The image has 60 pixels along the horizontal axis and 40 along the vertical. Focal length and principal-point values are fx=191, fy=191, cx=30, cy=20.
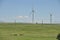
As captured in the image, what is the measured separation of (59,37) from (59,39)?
0.44m

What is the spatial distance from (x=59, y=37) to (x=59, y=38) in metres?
0.26

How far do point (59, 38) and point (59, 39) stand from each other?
200 millimetres

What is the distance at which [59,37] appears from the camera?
38.7 metres

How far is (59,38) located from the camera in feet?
126

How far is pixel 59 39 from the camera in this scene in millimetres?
38438
